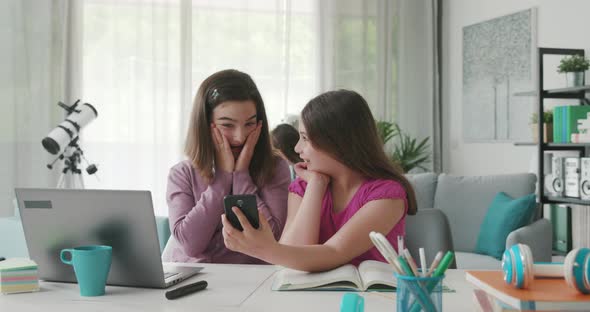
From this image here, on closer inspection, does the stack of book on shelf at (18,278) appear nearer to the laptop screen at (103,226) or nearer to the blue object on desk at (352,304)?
the laptop screen at (103,226)

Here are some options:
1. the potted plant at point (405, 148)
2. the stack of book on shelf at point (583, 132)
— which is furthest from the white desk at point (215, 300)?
the potted plant at point (405, 148)

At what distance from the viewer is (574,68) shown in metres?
4.08

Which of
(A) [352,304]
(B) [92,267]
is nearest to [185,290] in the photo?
(B) [92,267]

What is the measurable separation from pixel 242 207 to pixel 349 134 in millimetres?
491

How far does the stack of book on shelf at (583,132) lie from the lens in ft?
12.9

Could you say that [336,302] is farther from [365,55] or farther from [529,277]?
[365,55]

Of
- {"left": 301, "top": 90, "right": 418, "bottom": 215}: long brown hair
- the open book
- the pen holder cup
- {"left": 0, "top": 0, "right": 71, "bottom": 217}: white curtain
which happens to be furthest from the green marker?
{"left": 0, "top": 0, "right": 71, "bottom": 217}: white curtain

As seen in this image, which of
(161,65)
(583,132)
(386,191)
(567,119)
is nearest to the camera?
(386,191)

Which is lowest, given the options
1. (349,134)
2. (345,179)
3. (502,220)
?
(502,220)

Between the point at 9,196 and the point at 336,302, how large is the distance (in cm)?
444

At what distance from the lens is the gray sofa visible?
3.54m

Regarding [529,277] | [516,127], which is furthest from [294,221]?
[516,127]

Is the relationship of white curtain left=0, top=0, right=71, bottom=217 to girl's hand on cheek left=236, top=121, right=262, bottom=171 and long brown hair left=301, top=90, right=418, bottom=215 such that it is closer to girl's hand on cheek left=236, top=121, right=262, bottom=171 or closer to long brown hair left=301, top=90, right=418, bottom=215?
girl's hand on cheek left=236, top=121, right=262, bottom=171

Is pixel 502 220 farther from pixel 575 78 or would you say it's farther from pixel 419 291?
pixel 419 291
